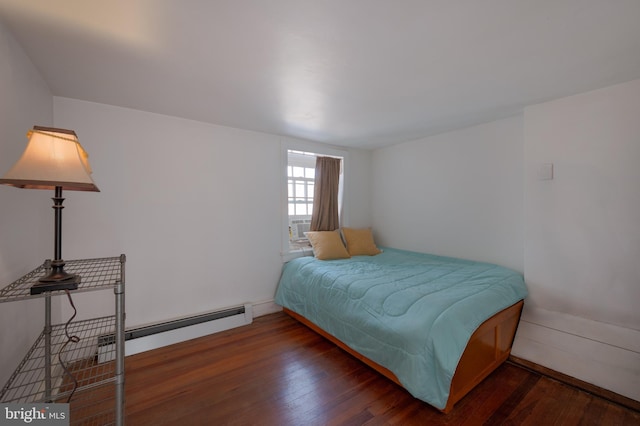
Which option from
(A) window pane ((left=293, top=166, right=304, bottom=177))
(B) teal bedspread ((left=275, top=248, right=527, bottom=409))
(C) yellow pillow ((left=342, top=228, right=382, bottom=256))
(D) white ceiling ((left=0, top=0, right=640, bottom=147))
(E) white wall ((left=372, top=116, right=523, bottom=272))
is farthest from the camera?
(A) window pane ((left=293, top=166, right=304, bottom=177))

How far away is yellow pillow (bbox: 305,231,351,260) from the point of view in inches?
130

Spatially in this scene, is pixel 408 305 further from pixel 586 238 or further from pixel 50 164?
pixel 50 164

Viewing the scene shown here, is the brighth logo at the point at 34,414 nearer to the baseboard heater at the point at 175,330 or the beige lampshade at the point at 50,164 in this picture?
the beige lampshade at the point at 50,164

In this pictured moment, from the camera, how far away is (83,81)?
1887mm

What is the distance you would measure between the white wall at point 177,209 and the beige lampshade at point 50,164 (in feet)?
4.71

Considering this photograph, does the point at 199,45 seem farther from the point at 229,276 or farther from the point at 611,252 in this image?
the point at 611,252

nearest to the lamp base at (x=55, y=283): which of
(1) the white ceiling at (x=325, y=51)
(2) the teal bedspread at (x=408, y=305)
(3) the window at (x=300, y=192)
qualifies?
(1) the white ceiling at (x=325, y=51)

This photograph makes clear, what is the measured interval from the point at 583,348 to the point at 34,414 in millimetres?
3410

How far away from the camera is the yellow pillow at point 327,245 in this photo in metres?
3.30

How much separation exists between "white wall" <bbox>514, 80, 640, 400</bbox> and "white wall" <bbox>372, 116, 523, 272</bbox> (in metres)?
0.28

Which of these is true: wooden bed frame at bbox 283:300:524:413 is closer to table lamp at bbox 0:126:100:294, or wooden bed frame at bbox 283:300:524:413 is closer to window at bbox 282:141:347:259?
window at bbox 282:141:347:259

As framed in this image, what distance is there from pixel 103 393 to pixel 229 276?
1.36 metres

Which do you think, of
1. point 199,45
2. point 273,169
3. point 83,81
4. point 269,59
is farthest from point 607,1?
point 83,81

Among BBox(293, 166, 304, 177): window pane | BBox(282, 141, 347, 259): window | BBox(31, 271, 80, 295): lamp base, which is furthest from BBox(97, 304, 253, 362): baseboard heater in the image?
BBox(293, 166, 304, 177): window pane
